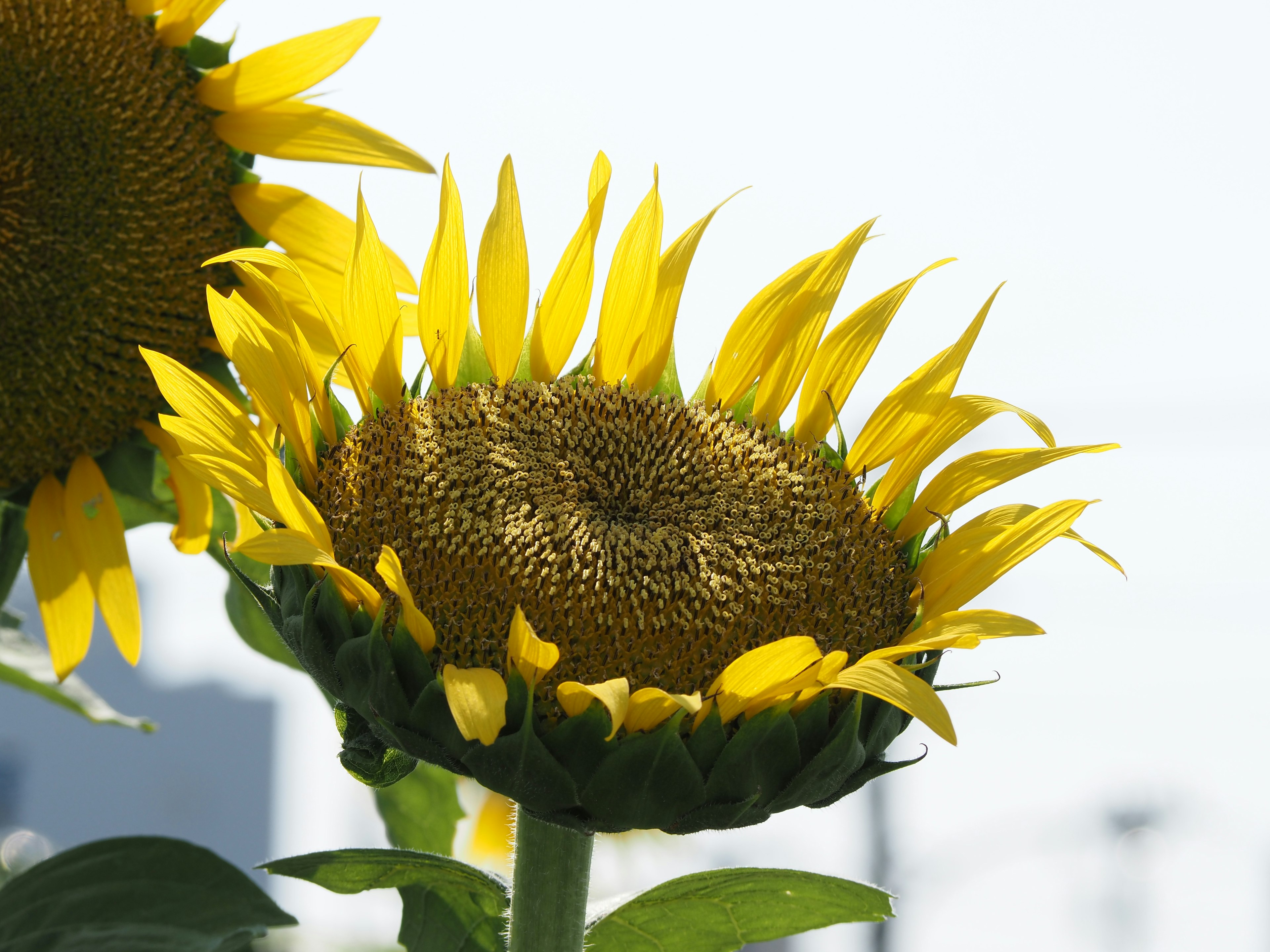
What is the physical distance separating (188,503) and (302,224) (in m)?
0.31

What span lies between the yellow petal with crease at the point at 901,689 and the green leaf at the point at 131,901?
0.50 metres

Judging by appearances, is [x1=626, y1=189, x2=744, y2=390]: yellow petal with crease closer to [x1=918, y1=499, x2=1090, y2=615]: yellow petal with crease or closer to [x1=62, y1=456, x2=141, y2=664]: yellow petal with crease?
[x1=918, y1=499, x2=1090, y2=615]: yellow petal with crease

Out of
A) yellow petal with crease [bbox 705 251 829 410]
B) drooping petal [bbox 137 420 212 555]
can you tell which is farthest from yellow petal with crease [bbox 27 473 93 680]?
yellow petal with crease [bbox 705 251 829 410]

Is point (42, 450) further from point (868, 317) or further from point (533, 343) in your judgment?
point (868, 317)

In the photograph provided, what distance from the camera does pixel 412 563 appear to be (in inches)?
31.4

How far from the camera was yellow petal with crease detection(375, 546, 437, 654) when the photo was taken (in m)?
0.72

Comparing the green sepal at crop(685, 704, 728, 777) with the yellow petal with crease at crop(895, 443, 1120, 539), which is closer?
the green sepal at crop(685, 704, 728, 777)

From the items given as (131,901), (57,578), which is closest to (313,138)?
(57,578)

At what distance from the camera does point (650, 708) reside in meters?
0.72

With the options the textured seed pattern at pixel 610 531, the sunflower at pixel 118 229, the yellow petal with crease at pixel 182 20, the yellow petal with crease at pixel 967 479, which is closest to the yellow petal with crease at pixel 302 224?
the sunflower at pixel 118 229

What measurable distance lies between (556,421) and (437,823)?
1.56 ft

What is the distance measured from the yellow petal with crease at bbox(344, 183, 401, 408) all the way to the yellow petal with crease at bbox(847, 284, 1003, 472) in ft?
1.20

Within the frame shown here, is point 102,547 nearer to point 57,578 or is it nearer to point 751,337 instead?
point 57,578

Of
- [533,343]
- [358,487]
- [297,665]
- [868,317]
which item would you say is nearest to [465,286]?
[533,343]
